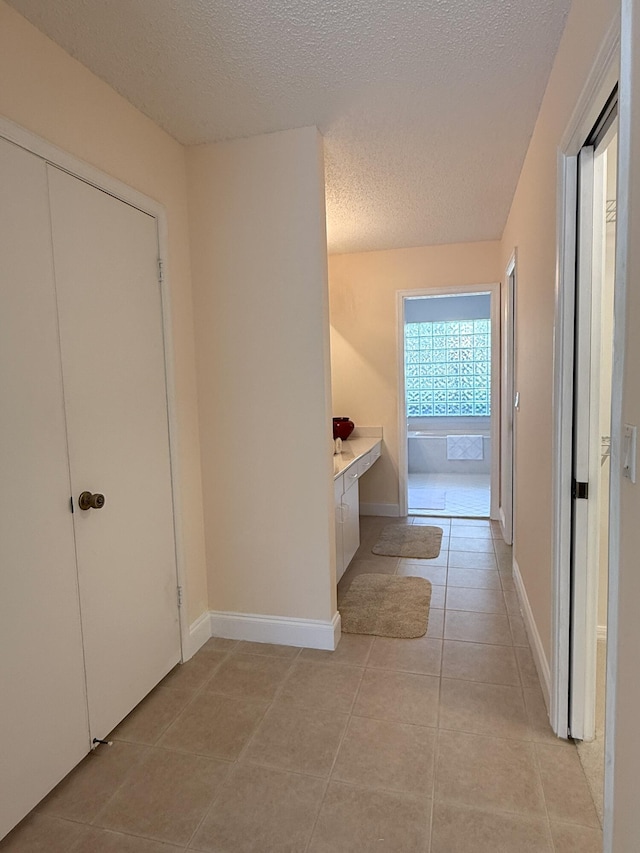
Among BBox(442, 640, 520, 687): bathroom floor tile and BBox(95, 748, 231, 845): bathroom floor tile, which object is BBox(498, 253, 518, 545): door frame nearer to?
BBox(442, 640, 520, 687): bathroom floor tile

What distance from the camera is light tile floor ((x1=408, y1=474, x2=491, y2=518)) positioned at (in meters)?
4.99

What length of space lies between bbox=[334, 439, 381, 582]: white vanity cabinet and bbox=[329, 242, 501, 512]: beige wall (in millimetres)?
741

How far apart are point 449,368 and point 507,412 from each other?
3615mm

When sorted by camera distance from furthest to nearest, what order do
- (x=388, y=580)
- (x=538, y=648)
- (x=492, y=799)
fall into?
(x=388, y=580) < (x=538, y=648) < (x=492, y=799)

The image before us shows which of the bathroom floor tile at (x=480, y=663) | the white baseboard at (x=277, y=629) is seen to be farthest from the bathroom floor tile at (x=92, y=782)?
the bathroom floor tile at (x=480, y=663)

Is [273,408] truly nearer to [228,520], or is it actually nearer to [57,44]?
[228,520]

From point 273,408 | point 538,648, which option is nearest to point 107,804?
point 273,408

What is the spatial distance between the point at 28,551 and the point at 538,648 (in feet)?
6.89

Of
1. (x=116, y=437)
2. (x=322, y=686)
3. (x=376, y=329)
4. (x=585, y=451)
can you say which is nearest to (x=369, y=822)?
(x=322, y=686)

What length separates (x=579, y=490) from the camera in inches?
67.9

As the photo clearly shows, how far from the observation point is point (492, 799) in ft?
5.15

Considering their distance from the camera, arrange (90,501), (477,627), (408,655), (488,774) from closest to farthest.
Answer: (488,774) → (90,501) → (408,655) → (477,627)

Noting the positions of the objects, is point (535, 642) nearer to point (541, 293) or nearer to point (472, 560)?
point (472, 560)

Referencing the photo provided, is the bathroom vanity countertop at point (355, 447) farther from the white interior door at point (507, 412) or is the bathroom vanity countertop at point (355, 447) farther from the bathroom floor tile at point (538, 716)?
the bathroom floor tile at point (538, 716)
